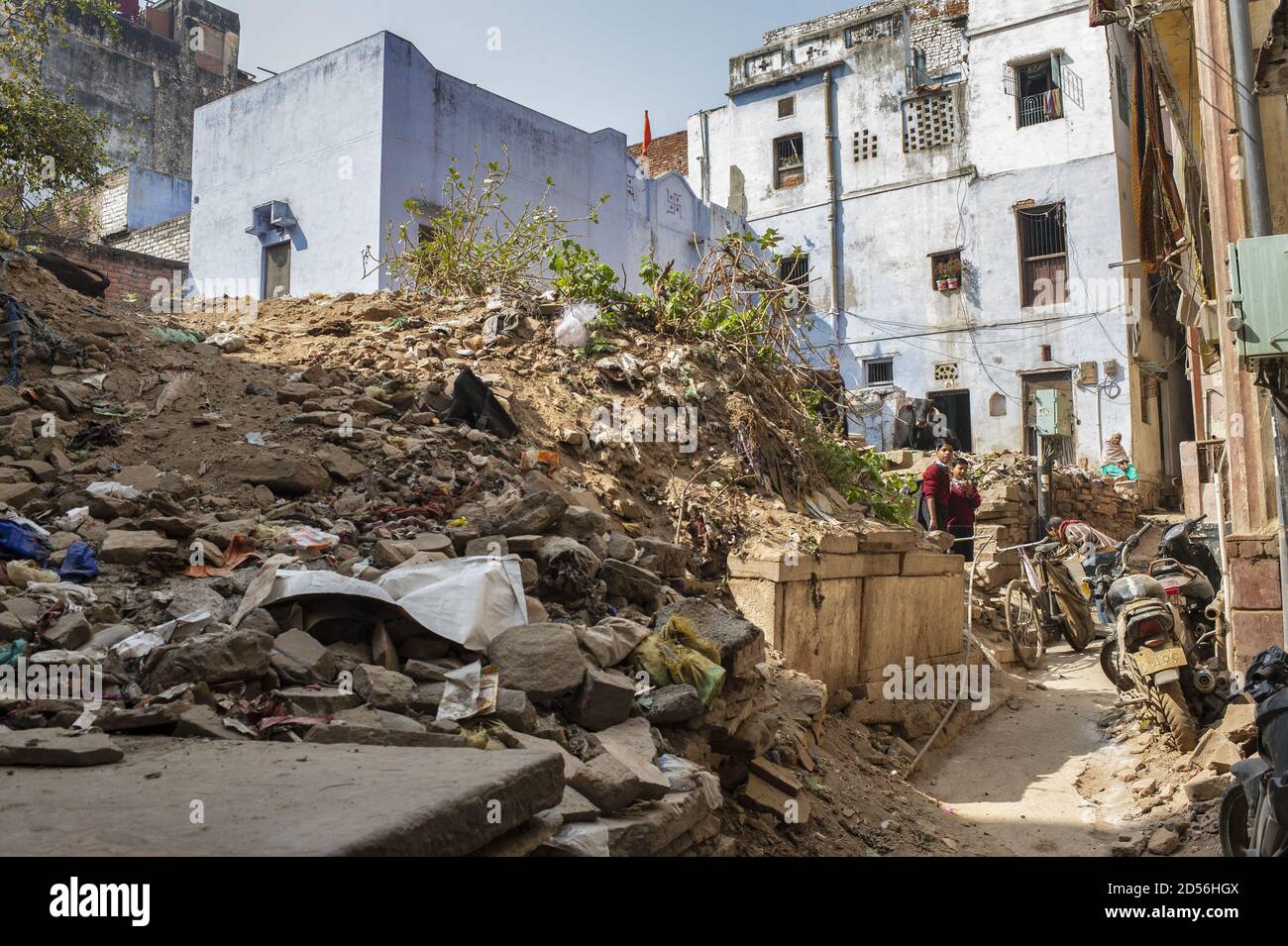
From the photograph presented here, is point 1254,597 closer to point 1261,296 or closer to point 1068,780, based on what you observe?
point 1068,780

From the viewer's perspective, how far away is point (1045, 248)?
18.7 meters

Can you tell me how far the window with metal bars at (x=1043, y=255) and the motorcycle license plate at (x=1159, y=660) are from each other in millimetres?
14150

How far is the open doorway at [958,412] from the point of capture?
757 inches

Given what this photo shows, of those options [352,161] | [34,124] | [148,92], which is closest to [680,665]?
[34,124]

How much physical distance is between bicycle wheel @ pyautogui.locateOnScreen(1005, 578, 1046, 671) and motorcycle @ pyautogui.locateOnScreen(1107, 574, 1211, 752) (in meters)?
3.28

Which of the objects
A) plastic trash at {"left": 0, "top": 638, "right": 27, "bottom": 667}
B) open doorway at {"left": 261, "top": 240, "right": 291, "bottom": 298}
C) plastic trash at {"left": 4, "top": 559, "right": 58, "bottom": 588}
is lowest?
plastic trash at {"left": 0, "top": 638, "right": 27, "bottom": 667}

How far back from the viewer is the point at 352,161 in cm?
1414

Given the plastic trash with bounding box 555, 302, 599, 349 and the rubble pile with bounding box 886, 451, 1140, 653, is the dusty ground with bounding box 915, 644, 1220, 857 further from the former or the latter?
A: the rubble pile with bounding box 886, 451, 1140, 653

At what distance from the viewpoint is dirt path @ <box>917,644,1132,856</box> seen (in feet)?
17.3

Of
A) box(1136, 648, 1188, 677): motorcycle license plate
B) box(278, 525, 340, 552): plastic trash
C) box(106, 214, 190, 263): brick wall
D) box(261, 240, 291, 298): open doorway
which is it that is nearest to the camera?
box(278, 525, 340, 552): plastic trash

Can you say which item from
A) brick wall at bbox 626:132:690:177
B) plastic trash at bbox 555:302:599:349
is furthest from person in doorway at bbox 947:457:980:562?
brick wall at bbox 626:132:690:177

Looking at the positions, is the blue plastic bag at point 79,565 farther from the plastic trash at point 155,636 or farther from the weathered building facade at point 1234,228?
the weathered building facade at point 1234,228

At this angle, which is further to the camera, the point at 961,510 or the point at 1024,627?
the point at 961,510

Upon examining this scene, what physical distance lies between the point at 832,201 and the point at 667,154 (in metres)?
5.69
